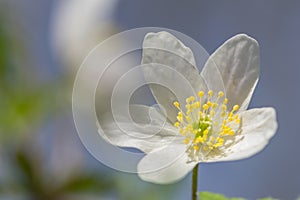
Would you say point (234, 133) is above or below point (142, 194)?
above

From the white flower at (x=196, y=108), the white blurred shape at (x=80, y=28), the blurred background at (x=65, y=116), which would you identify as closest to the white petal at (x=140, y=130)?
the white flower at (x=196, y=108)

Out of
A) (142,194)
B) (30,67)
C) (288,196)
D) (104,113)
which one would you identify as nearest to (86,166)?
(142,194)

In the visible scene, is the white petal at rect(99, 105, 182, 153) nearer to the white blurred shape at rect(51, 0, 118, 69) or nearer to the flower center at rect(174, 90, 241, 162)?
the flower center at rect(174, 90, 241, 162)

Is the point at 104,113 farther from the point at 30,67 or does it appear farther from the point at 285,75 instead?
the point at 285,75

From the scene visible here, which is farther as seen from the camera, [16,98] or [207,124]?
[16,98]

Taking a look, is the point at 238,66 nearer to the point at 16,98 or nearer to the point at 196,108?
the point at 196,108

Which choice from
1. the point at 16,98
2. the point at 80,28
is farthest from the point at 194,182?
the point at 80,28

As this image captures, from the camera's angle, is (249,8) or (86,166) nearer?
(86,166)

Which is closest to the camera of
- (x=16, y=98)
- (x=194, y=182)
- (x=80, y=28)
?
(x=194, y=182)
